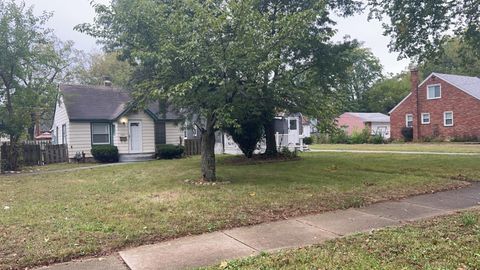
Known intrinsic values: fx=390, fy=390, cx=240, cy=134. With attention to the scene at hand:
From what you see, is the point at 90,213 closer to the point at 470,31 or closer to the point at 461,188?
the point at 461,188

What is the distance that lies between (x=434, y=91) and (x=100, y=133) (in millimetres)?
30060

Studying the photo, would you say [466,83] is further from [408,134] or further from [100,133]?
[100,133]

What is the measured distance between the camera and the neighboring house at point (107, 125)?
2191cm

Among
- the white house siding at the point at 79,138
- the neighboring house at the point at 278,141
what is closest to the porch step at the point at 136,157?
the white house siding at the point at 79,138

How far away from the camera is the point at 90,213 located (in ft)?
24.5

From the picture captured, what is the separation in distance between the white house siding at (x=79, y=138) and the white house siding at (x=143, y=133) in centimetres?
150

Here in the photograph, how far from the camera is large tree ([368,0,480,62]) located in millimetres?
14352

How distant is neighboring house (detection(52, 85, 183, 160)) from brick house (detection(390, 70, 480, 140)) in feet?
81.3

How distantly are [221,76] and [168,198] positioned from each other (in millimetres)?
3230

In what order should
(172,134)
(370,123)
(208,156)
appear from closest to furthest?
(208,156)
(172,134)
(370,123)

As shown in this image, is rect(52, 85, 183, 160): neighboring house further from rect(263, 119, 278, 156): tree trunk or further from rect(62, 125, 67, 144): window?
rect(263, 119, 278, 156): tree trunk

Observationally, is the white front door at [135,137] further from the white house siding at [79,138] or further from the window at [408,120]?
the window at [408,120]

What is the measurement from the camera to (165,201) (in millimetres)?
8430

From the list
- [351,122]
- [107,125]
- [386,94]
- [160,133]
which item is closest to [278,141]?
[160,133]
